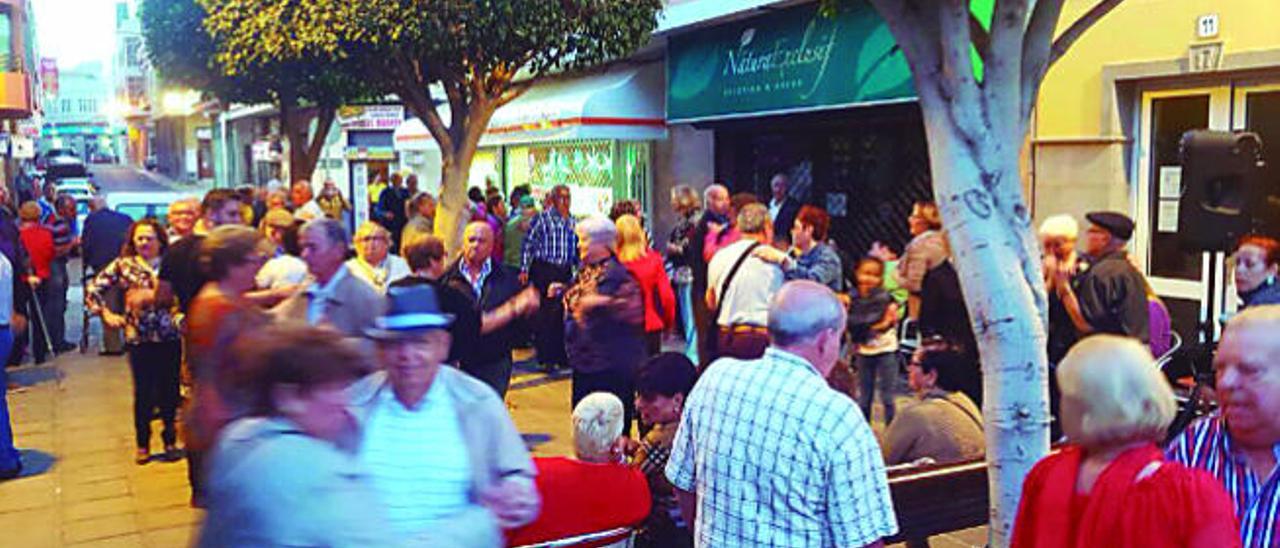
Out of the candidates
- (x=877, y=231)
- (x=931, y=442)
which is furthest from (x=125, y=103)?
(x=931, y=442)

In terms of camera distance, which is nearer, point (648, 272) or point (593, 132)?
point (648, 272)

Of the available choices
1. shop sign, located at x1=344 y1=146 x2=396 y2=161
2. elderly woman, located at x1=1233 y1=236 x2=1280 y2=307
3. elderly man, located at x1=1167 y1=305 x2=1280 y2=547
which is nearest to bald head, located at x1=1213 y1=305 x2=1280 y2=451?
elderly man, located at x1=1167 y1=305 x2=1280 y2=547

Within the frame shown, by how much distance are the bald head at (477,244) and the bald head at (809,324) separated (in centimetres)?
381

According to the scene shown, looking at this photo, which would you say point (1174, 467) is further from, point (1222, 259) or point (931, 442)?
point (1222, 259)

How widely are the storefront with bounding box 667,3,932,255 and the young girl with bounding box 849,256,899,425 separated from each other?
4.13 meters

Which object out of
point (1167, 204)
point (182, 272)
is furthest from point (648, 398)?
point (1167, 204)

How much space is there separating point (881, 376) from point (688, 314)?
3474 mm

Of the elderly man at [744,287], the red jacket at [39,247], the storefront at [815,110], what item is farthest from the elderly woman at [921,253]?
the red jacket at [39,247]

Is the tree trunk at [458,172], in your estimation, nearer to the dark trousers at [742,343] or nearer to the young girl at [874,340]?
the dark trousers at [742,343]

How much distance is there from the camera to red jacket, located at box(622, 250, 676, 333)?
781cm

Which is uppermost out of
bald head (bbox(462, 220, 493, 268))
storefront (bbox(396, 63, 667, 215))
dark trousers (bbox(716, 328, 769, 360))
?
storefront (bbox(396, 63, 667, 215))

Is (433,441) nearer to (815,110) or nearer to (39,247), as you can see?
(815,110)

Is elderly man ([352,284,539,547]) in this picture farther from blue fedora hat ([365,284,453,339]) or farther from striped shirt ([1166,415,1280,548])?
striped shirt ([1166,415,1280,548])

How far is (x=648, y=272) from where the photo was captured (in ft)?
25.7
